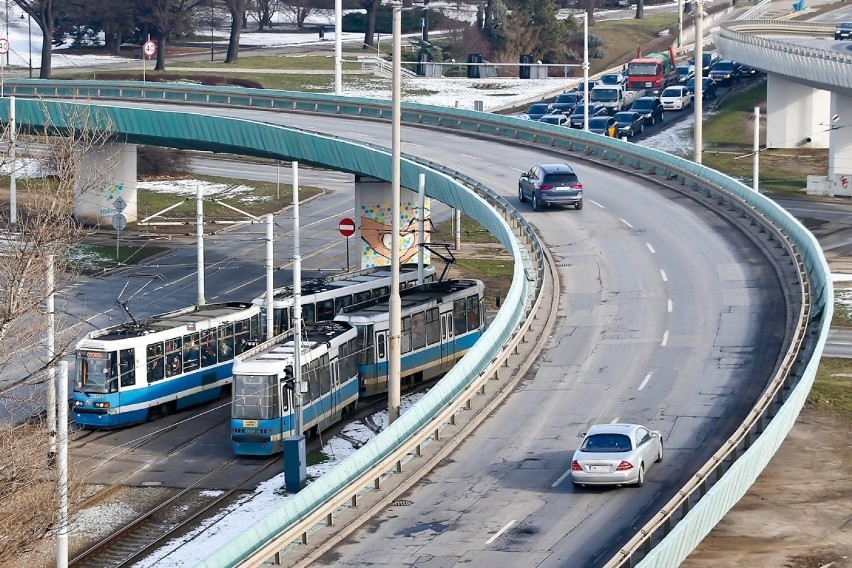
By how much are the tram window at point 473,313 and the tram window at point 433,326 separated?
2.28m

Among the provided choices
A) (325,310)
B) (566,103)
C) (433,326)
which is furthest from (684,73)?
(433,326)

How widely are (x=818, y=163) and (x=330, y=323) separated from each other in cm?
5087

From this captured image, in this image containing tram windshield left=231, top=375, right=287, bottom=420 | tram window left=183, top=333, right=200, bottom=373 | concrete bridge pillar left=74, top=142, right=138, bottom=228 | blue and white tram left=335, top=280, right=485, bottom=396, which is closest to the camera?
tram windshield left=231, top=375, right=287, bottom=420

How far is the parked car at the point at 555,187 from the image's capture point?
2227 inches

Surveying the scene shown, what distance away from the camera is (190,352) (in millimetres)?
48312

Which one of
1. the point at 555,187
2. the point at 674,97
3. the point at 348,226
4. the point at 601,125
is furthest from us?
the point at 674,97

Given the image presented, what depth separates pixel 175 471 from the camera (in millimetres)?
43188

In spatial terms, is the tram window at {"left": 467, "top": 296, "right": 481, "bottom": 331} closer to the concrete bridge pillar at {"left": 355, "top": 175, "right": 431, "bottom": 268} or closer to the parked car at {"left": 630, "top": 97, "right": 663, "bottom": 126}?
the concrete bridge pillar at {"left": 355, "top": 175, "right": 431, "bottom": 268}

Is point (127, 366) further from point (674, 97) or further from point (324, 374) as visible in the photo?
point (674, 97)

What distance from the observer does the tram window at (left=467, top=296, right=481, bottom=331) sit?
179ft

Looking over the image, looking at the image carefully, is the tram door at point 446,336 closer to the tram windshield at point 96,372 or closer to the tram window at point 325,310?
the tram window at point 325,310

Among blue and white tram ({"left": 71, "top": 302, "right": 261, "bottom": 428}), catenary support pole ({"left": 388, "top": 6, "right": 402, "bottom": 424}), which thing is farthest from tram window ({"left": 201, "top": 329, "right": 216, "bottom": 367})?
catenary support pole ({"left": 388, "top": 6, "right": 402, "bottom": 424})

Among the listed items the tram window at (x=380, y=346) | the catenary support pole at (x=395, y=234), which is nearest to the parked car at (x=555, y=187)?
the tram window at (x=380, y=346)

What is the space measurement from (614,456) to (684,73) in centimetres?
9555
